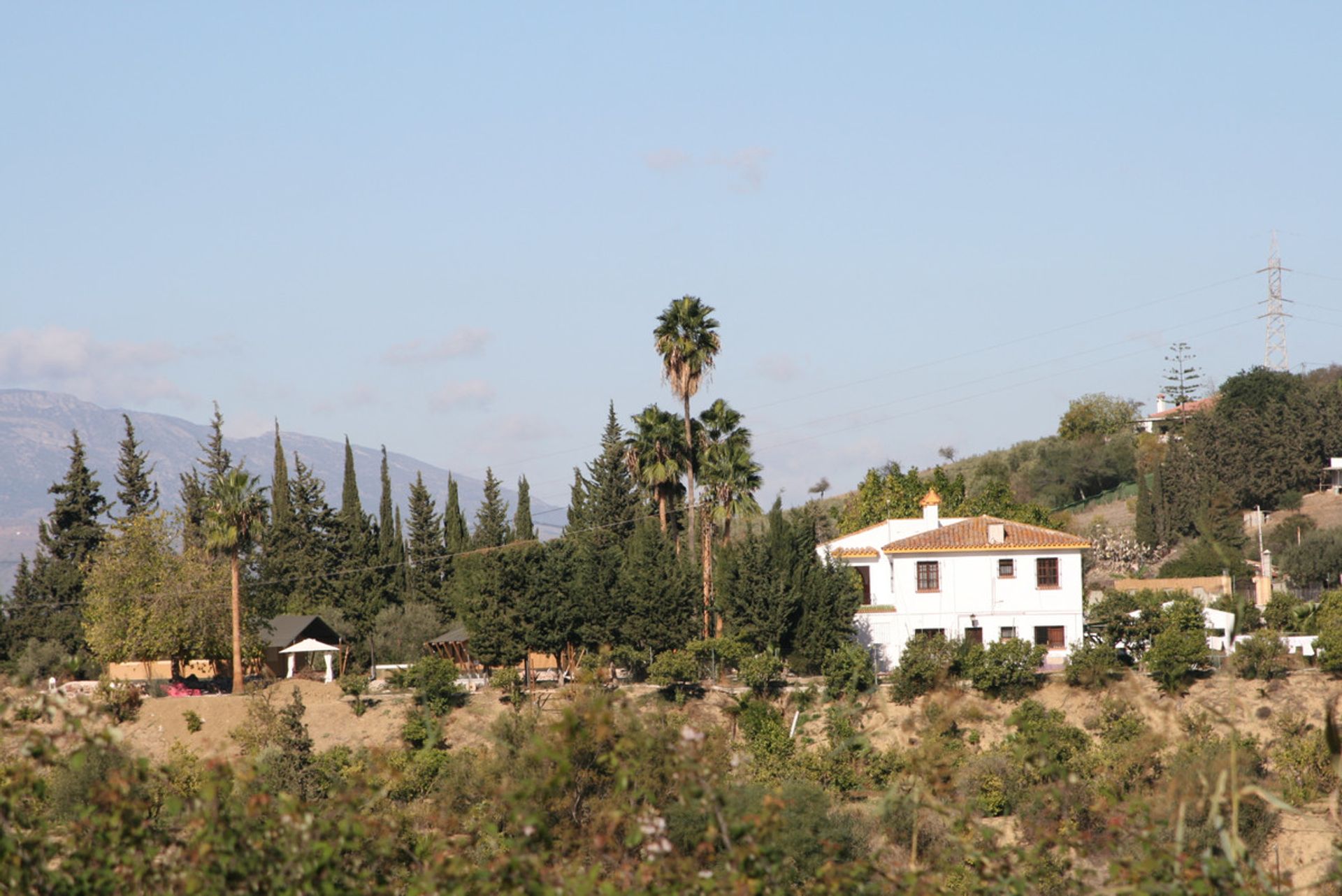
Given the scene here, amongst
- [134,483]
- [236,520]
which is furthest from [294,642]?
[134,483]

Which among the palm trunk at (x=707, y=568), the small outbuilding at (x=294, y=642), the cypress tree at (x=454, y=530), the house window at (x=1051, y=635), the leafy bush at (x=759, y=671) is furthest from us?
the cypress tree at (x=454, y=530)

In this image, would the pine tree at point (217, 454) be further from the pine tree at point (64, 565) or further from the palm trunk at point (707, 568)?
the palm trunk at point (707, 568)

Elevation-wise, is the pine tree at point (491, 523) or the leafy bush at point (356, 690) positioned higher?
the pine tree at point (491, 523)

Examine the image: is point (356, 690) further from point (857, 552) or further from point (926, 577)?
point (926, 577)

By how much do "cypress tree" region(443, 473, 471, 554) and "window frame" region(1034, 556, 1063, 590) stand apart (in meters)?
38.5

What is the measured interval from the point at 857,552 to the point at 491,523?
118 ft

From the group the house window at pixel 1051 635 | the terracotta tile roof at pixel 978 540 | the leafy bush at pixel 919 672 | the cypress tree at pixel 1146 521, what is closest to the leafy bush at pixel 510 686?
the leafy bush at pixel 919 672

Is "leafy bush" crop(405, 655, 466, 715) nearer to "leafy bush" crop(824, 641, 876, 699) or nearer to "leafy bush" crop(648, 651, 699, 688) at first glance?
"leafy bush" crop(648, 651, 699, 688)

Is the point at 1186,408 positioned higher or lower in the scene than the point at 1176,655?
higher

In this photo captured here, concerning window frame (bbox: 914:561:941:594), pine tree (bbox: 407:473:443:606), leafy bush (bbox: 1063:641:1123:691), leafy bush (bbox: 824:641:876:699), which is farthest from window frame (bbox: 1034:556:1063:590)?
pine tree (bbox: 407:473:443:606)

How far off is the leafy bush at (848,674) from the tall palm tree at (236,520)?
22919 millimetres

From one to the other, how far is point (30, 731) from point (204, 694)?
47675 millimetres

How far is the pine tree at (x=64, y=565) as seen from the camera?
73.1m

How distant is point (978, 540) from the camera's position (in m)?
57.7
